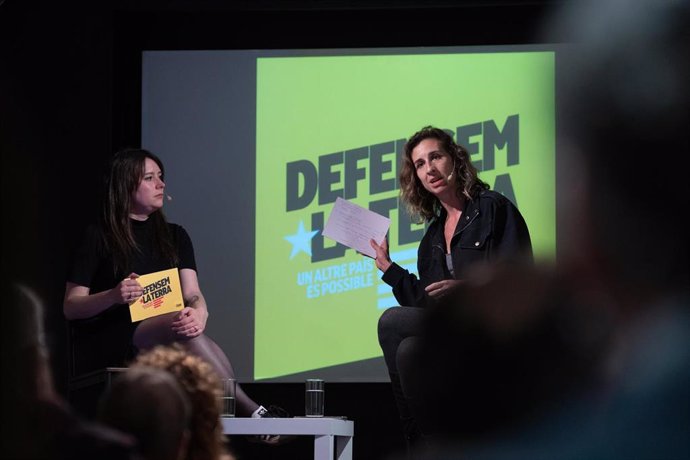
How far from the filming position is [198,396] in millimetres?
1338

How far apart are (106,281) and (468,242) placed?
1.49 m

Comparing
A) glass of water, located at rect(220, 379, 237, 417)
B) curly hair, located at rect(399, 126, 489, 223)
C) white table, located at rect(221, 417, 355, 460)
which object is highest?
curly hair, located at rect(399, 126, 489, 223)

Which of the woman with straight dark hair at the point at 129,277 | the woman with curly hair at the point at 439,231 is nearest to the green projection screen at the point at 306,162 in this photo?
the woman with straight dark hair at the point at 129,277

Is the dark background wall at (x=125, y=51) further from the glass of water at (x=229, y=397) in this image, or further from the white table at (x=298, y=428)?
the white table at (x=298, y=428)

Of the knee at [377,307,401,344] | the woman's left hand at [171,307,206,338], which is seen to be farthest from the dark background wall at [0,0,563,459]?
the knee at [377,307,401,344]

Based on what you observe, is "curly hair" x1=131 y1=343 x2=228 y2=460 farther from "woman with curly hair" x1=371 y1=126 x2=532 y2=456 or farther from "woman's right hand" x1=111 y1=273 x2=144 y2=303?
"woman's right hand" x1=111 y1=273 x2=144 y2=303

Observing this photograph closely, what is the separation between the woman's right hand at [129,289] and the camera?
4.01 meters

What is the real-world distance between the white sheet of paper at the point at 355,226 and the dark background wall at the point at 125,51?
1742mm

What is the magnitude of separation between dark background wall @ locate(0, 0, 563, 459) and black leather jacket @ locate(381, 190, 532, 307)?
1832mm

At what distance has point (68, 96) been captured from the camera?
5766 millimetres

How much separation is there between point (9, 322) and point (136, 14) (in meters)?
5.43

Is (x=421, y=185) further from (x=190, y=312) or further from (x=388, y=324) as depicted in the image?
(x=190, y=312)

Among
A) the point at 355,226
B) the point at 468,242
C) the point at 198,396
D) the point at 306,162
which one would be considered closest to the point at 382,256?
the point at 355,226

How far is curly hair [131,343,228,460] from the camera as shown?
1.27 meters
